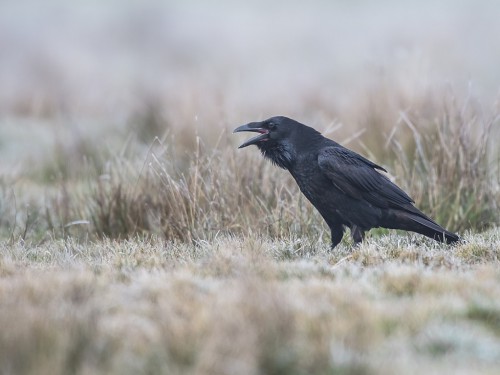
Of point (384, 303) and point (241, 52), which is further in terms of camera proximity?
point (241, 52)

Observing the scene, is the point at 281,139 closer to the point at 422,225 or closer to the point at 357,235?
the point at 357,235

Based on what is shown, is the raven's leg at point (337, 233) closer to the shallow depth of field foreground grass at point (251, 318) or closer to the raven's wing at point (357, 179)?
the raven's wing at point (357, 179)

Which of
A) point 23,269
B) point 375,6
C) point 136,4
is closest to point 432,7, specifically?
point 375,6

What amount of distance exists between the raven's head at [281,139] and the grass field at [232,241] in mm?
470

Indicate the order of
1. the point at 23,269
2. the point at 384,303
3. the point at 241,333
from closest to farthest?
the point at 241,333 → the point at 384,303 → the point at 23,269

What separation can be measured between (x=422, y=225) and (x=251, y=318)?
2547 millimetres

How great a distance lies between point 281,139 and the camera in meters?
5.84

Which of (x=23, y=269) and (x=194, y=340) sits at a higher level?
(x=194, y=340)

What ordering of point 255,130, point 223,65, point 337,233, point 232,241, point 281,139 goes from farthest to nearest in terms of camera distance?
point 223,65, point 255,130, point 281,139, point 337,233, point 232,241

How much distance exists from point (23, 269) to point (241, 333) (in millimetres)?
1918

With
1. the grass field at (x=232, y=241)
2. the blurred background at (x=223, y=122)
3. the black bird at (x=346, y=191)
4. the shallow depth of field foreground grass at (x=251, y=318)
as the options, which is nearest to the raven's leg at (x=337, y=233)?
the black bird at (x=346, y=191)

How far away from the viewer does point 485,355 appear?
3.30 m

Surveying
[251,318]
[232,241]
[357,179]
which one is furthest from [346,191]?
[251,318]

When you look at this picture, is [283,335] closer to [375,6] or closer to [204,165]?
[204,165]
